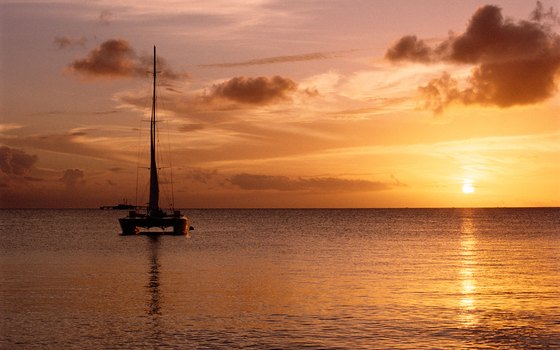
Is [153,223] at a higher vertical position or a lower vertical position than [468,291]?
higher

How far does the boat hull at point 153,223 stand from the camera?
→ 122 meters

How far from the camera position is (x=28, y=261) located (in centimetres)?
8338

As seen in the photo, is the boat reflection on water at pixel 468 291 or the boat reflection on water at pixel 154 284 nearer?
the boat reflection on water at pixel 468 291

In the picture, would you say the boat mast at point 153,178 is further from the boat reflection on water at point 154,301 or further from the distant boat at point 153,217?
the boat reflection on water at point 154,301

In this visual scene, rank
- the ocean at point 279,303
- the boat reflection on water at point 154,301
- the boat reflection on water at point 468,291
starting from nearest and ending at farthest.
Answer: the ocean at point 279,303
the boat reflection on water at point 154,301
the boat reflection on water at point 468,291

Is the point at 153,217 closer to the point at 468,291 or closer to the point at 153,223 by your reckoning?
the point at 153,223

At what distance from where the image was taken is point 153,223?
→ 398ft

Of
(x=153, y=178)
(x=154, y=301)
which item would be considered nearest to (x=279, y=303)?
(x=154, y=301)

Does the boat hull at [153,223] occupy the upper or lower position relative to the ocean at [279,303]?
upper

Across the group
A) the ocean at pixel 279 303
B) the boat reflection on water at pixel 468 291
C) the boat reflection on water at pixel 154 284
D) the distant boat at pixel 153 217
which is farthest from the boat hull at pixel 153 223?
the boat reflection on water at pixel 468 291

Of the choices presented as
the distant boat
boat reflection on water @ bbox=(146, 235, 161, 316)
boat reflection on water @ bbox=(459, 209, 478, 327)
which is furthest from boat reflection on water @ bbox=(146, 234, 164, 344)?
the distant boat

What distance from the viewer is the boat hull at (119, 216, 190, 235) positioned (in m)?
122

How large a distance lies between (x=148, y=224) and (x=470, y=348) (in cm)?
9256

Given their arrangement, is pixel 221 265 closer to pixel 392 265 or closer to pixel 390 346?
pixel 392 265
